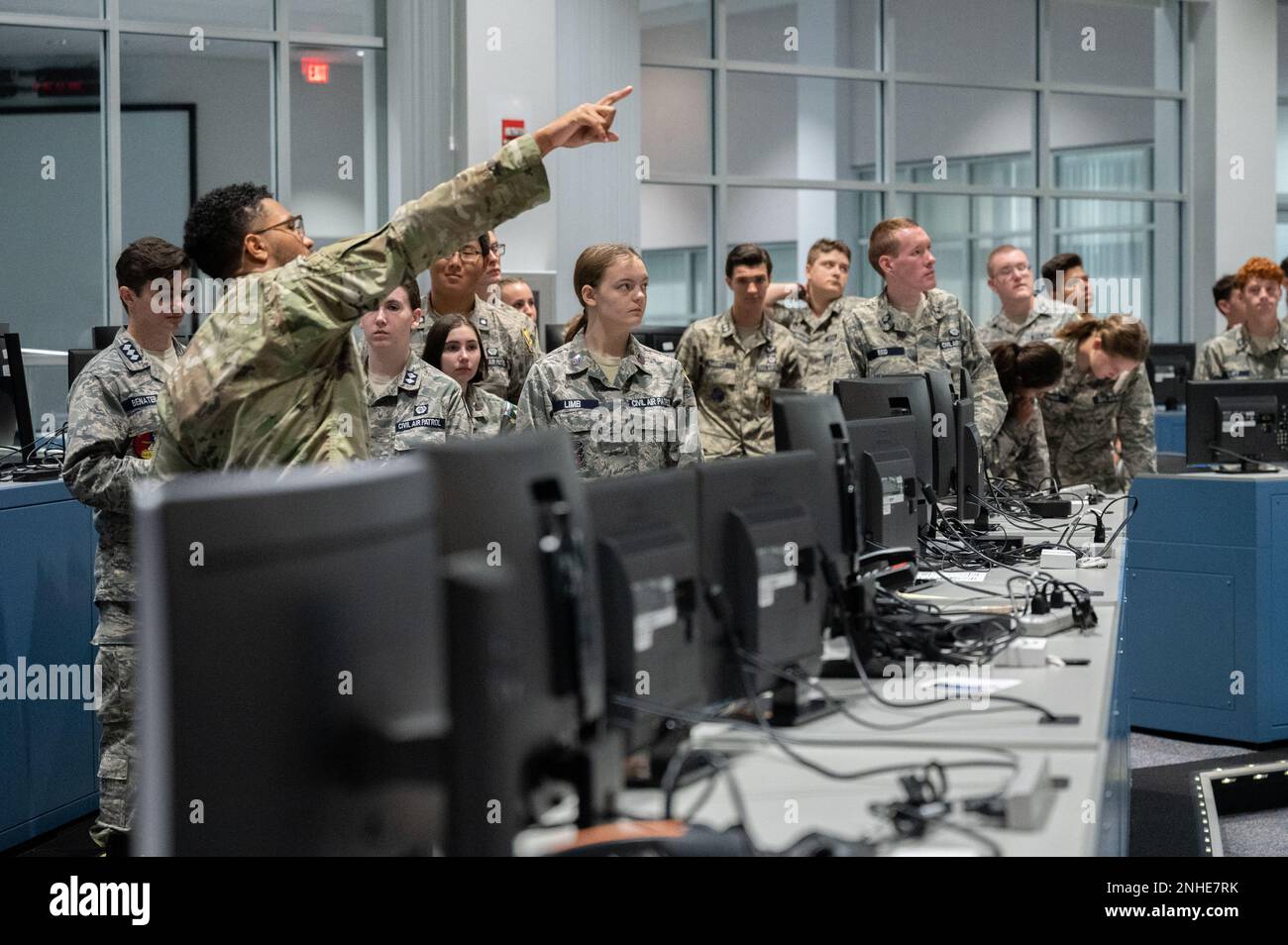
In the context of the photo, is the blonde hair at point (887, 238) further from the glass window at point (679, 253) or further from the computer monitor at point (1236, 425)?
the glass window at point (679, 253)

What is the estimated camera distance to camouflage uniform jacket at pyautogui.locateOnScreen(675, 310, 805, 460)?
5070 millimetres

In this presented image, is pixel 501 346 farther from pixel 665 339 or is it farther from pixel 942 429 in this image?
pixel 942 429

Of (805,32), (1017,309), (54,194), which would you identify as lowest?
(1017,309)

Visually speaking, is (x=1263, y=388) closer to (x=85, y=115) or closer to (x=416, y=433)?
(x=416, y=433)

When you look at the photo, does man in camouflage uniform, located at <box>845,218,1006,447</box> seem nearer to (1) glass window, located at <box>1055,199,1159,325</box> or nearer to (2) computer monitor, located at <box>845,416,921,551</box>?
(2) computer monitor, located at <box>845,416,921,551</box>

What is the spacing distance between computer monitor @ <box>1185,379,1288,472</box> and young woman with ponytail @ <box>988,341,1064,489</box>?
0.48 m

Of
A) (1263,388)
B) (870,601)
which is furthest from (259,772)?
(1263,388)

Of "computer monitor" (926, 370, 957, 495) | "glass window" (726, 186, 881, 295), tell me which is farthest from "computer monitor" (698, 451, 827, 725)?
"glass window" (726, 186, 881, 295)

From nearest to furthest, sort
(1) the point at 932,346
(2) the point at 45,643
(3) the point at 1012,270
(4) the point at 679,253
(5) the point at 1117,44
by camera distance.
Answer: (2) the point at 45,643 < (1) the point at 932,346 < (3) the point at 1012,270 < (4) the point at 679,253 < (5) the point at 1117,44

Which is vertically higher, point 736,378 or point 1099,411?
point 736,378

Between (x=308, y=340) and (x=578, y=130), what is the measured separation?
1.87 feet

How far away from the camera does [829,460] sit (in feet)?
7.23

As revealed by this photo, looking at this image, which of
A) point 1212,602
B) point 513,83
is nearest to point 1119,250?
point 513,83
